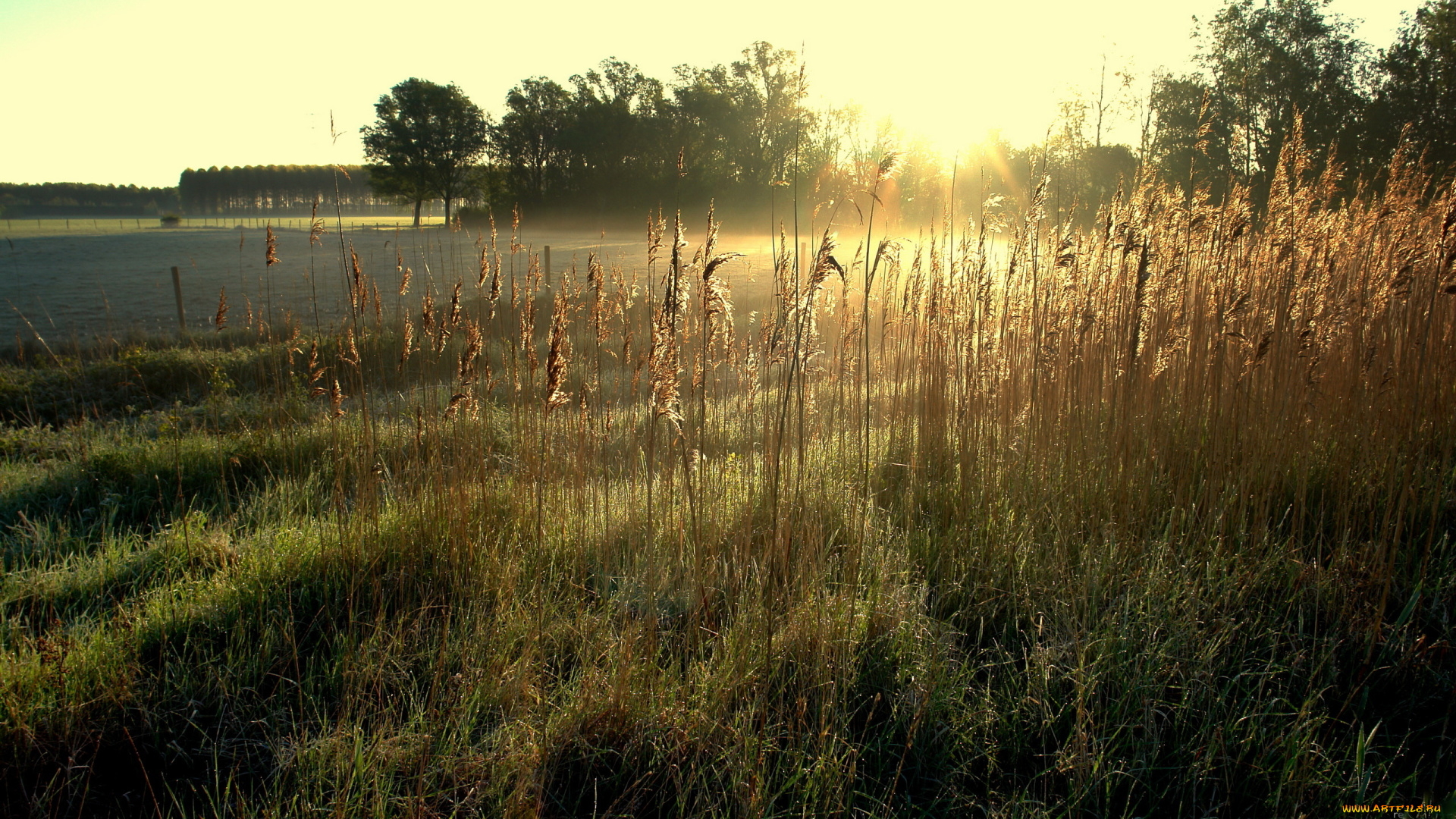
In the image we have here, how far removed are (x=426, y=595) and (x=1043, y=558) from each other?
7.58ft

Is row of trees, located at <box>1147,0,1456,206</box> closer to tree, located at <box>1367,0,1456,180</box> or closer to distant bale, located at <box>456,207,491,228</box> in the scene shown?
tree, located at <box>1367,0,1456,180</box>

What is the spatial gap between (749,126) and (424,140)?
70.9ft

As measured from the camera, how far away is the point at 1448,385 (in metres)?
3.06

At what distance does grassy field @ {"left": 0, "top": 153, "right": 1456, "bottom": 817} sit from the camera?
1675mm

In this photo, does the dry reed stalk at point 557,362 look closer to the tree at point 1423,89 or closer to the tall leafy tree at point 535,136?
the tree at point 1423,89

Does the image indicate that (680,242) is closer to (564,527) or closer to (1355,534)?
(564,527)

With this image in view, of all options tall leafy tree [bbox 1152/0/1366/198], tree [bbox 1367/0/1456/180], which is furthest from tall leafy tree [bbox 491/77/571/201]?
tree [bbox 1367/0/1456/180]

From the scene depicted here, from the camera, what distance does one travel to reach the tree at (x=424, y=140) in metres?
42.0

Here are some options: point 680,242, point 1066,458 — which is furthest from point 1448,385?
point 680,242

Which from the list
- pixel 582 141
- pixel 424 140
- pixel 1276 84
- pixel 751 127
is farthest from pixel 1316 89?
pixel 424 140

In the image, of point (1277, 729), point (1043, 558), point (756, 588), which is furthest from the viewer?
point (1043, 558)

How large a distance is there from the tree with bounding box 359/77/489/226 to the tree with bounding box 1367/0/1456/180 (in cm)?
4355

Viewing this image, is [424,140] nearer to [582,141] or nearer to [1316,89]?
[582,141]

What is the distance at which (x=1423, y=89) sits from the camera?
20.2 meters
